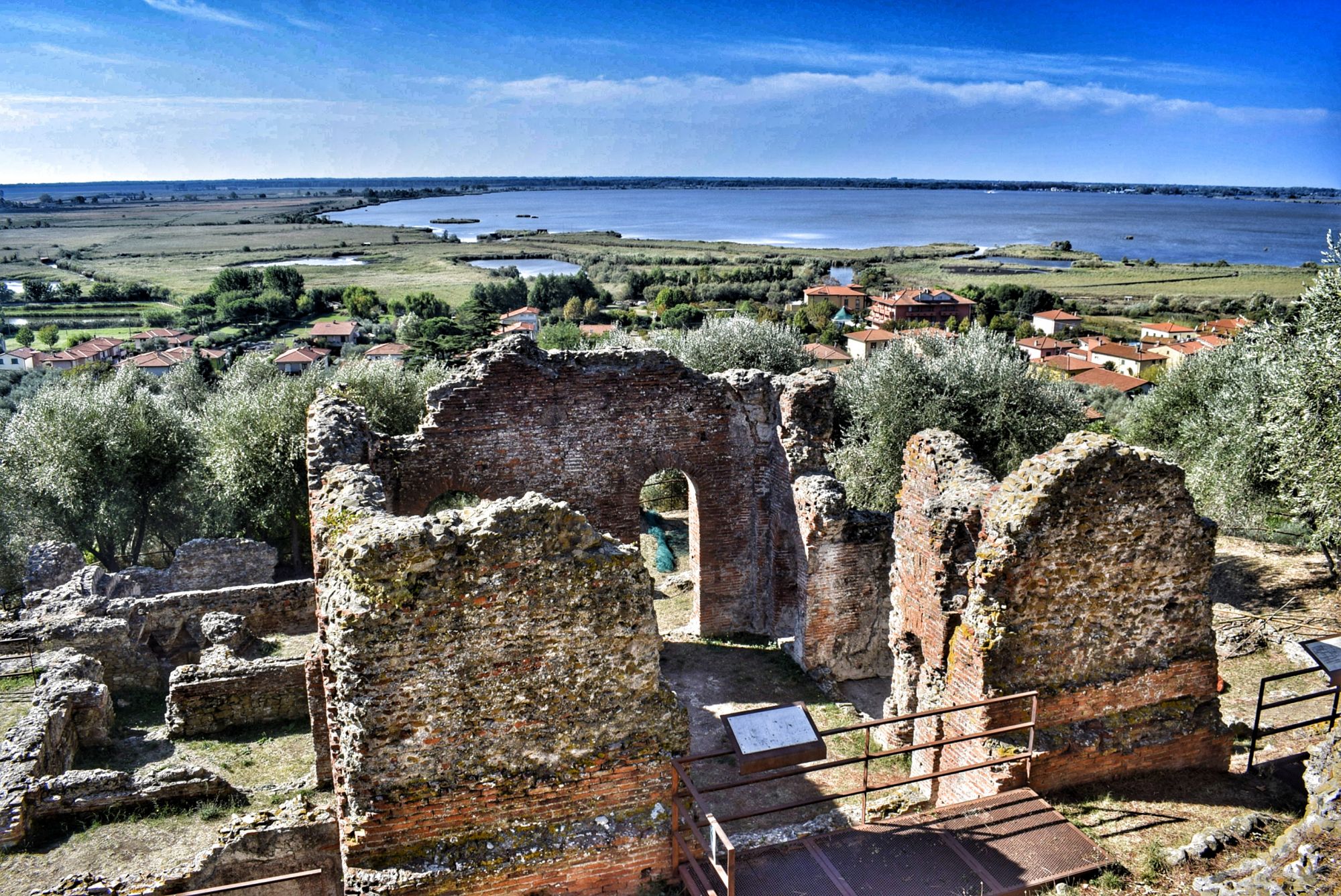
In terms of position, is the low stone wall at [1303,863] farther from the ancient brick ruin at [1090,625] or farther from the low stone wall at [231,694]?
the low stone wall at [231,694]

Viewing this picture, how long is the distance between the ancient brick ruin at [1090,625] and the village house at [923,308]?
68378 mm

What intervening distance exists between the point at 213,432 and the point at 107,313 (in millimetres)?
90895

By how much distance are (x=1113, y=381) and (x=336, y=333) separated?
63.8 metres

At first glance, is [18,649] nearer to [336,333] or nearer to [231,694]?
[231,694]

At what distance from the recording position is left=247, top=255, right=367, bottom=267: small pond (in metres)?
146

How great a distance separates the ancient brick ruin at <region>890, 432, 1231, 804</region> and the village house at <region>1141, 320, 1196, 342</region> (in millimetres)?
72513

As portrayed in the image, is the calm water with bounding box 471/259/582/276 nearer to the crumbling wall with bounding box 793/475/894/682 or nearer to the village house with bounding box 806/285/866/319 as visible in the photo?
the village house with bounding box 806/285/866/319

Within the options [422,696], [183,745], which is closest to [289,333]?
[183,745]

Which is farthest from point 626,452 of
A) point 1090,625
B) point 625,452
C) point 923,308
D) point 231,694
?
point 923,308

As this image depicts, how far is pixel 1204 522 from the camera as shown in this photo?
27.5 ft

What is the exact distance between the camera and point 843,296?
305 feet

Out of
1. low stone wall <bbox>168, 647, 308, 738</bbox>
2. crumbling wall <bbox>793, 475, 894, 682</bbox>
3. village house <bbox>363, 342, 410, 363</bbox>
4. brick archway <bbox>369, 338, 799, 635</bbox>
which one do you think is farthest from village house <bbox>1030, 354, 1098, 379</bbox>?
low stone wall <bbox>168, 647, 308, 738</bbox>

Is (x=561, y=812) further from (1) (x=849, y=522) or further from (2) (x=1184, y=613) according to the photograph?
(1) (x=849, y=522)

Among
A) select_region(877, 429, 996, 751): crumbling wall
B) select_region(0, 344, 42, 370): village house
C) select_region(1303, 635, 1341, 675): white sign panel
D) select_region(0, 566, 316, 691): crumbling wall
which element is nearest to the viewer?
select_region(1303, 635, 1341, 675): white sign panel
